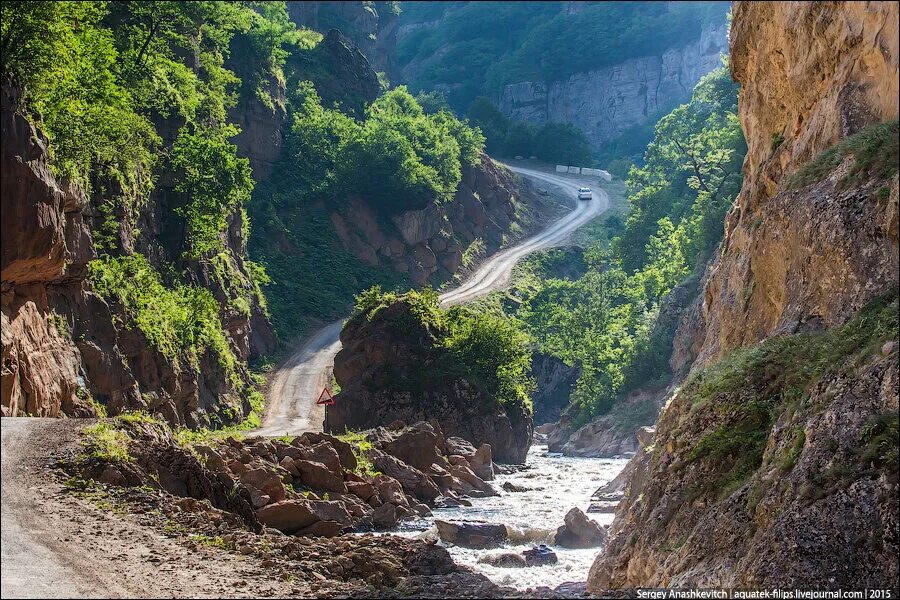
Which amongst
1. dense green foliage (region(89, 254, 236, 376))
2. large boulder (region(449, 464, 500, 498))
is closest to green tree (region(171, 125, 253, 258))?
dense green foliage (region(89, 254, 236, 376))

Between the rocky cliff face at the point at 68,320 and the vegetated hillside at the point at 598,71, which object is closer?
the rocky cliff face at the point at 68,320

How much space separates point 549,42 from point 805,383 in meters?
147

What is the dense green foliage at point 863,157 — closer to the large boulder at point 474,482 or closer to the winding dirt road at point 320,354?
the large boulder at point 474,482

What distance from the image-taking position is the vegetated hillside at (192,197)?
3025 cm

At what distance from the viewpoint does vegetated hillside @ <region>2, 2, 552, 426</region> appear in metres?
30.2

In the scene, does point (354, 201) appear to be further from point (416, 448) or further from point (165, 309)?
point (416, 448)

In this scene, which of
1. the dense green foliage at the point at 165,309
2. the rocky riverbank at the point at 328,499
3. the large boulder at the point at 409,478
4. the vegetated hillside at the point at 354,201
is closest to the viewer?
the rocky riverbank at the point at 328,499

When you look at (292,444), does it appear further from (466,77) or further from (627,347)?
(466,77)

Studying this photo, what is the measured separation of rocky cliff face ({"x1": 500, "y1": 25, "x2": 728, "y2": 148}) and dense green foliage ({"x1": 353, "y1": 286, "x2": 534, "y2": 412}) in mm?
101055

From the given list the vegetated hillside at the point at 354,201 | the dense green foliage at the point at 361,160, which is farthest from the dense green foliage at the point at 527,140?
the dense green foliage at the point at 361,160

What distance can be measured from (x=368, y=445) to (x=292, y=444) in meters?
4.77

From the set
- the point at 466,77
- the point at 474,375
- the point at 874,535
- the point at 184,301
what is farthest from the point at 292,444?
the point at 466,77

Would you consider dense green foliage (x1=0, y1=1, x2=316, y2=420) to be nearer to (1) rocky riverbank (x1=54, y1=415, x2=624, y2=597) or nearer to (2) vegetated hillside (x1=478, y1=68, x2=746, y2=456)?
(1) rocky riverbank (x1=54, y1=415, x2=624, y2=597)

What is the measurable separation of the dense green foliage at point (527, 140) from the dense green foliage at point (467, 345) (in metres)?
75.7
